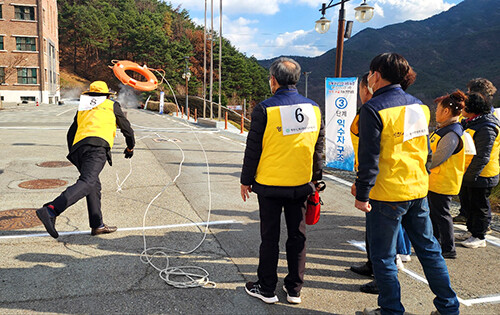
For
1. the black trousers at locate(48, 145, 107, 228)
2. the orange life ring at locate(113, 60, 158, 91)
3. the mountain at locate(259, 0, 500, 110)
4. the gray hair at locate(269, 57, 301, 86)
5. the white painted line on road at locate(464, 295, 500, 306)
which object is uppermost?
the mountain at locate(259, 0, 500, 110)

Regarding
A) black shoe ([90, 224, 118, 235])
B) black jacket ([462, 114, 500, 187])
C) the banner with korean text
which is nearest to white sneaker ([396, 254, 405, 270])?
black jacket ([462, 114, 500, 187])

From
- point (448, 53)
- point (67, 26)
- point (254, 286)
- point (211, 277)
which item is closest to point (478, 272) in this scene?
point (254, 286)

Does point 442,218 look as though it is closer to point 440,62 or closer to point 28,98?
point 28,98

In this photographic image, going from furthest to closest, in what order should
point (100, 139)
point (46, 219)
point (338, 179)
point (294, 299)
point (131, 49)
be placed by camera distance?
point (131, 49) → point (338, 179) → point (100, 139) → point (46, 219) → point (294, 299)

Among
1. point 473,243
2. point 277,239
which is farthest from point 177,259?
point 473,243

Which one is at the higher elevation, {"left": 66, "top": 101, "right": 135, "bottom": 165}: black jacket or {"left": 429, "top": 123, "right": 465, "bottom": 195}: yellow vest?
{"left": 66, "top": 101, "right": 135, "bottom": 165}: black jacket

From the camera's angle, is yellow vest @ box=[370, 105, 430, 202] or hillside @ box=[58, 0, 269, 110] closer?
yellow vest @ box=[370, 105, 430, 202]

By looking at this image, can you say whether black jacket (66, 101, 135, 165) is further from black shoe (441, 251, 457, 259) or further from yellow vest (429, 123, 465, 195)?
black shoe (441, 251, 457, 259)

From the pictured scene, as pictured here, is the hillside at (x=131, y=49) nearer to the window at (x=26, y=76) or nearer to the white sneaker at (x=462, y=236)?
the window at (x=26, y=76)

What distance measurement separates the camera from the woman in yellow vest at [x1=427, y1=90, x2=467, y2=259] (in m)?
3.96

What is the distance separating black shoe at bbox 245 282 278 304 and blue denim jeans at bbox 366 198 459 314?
0.88 meters

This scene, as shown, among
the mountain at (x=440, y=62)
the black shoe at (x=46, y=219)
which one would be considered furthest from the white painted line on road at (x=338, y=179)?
the mountain at (x=440, y=62)

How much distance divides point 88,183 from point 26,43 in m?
59.5

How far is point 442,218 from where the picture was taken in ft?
14.0
